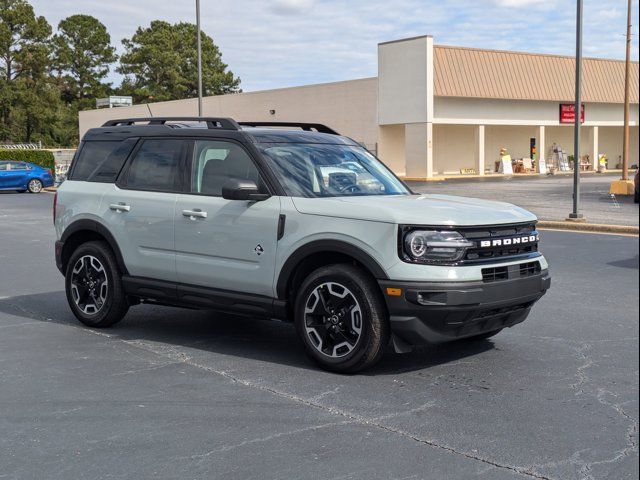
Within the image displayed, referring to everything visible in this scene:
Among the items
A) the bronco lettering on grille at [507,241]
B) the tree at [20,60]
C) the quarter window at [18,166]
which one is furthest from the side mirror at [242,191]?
the tree at [20,60]

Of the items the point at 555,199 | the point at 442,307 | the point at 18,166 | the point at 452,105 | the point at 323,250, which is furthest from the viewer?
the point at 452,105

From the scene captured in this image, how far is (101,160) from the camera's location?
333 inches

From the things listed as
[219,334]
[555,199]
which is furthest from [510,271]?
[555,199]

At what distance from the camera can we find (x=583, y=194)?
30.4m

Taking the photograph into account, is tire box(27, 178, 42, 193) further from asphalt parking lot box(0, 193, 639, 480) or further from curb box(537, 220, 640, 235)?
asphalt parking lot box(0, 193, 639, 480)

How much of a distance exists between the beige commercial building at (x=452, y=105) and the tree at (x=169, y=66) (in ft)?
114

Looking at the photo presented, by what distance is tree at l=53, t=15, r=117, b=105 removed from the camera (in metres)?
97.3

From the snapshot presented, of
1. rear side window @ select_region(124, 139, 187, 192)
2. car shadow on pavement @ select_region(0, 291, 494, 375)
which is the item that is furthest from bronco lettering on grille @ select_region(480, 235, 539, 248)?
rear side window @ select_region(124, 139, 187, 192)

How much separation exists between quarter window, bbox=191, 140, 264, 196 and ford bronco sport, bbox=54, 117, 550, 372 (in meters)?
0.01

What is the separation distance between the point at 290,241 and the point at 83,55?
9728cm

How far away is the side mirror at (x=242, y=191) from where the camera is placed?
6.81 metres

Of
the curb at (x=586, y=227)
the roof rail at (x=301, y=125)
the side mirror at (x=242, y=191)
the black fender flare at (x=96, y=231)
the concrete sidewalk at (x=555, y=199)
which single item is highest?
the roof rail at (x=301, y=125)

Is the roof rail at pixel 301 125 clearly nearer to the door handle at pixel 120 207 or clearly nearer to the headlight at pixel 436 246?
the door handle at pixel 120 207

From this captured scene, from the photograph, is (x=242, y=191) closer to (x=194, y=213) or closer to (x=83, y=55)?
(x=194, y=213)
